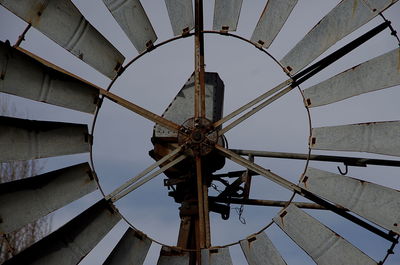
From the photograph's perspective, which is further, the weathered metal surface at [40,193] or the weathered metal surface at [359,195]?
the weathered metal surface at [359,195]

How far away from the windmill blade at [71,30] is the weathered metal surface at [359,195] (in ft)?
5.93

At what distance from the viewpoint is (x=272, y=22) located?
15.1 ft

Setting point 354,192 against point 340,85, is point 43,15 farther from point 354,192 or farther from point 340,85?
point 354,192

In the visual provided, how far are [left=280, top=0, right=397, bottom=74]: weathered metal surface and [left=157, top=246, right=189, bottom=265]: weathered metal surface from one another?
166 centimetres

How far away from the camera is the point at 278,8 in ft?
15.2

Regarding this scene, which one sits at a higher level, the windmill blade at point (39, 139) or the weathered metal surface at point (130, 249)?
the windmill blade at point (39, 139)

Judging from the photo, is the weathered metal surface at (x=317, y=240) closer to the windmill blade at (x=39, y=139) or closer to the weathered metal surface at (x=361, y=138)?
the weathered metal surface at (x=361, y=138)

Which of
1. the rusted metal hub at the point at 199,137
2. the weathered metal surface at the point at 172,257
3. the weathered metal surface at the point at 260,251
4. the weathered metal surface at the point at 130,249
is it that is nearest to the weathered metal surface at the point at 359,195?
the weathered metal surface at the point at 260,251

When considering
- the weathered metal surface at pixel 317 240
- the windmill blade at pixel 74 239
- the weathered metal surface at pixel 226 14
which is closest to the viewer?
the windmill blade at pixel 74 239

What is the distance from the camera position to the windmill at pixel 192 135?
416 centimetres

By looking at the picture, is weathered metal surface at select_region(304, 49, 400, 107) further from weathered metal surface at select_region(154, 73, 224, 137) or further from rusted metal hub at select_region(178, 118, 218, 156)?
weathered metal surface at select_region(154, 73, 224, 137)

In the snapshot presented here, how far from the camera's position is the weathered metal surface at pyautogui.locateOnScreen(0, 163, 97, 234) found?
406 cm

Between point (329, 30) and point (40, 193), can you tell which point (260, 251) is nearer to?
point (40, 193)

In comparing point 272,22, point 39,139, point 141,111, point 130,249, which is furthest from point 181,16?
point 130,249
